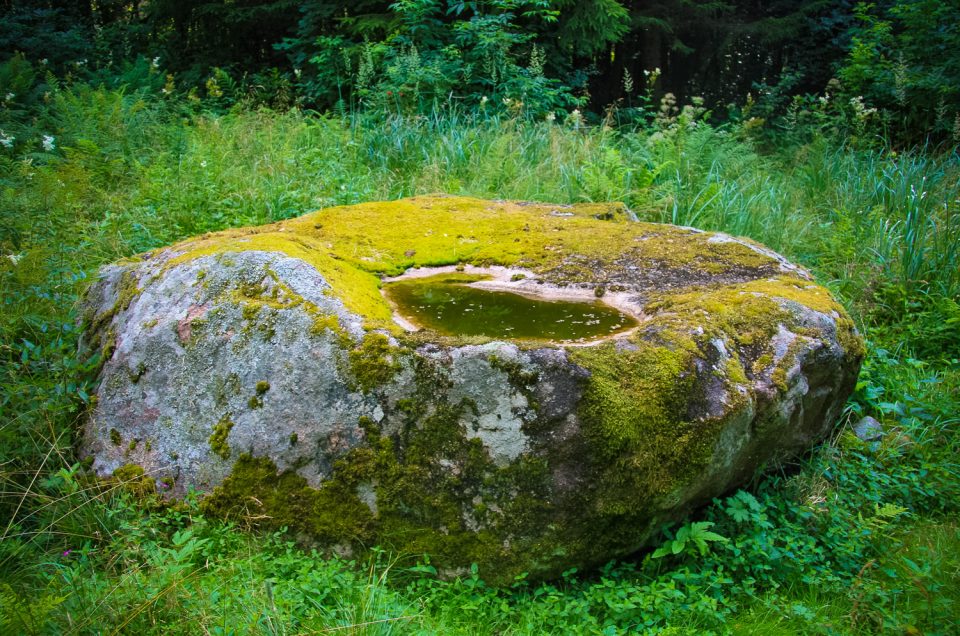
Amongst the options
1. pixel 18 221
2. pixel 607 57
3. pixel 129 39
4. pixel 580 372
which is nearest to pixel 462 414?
pixel 580 372

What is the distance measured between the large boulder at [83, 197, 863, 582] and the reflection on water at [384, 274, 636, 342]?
0.15m

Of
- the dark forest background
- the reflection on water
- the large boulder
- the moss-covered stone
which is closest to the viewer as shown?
the large boulder

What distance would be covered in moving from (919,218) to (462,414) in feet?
15.1

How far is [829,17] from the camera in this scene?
11789 millimetres

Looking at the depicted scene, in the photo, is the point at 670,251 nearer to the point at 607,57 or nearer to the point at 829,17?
the point at 607,57

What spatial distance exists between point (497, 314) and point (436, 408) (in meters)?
0.76

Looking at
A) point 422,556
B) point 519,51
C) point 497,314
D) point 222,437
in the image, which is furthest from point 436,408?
point 519,51

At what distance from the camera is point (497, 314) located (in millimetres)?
3070

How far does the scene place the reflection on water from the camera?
2879mm

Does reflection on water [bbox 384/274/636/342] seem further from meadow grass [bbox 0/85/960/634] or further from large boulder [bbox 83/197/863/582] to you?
meadow grass [bbox 0/85/960/634]

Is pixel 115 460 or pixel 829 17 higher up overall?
pixel 829 17

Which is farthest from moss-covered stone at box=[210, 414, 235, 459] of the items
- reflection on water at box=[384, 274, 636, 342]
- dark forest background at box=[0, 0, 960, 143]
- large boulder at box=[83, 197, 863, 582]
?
dark forest background at box=[0, 0, 960, 143]

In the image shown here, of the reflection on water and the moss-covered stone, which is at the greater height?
the reflection on water

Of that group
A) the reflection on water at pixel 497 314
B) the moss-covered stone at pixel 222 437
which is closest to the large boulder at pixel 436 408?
the moss-covered stone at pixel 222 437
